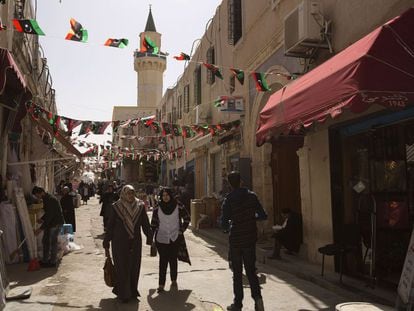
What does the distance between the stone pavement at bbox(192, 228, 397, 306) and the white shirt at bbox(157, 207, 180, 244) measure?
2.39 m

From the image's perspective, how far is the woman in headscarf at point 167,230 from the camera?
243 inches

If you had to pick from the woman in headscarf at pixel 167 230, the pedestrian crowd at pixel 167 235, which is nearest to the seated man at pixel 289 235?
the pedestrian crowd at pixel 167 235

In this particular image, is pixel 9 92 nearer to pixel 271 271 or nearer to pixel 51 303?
pixel 51 303

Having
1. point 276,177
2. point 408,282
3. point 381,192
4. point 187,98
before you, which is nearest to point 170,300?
point 408,282

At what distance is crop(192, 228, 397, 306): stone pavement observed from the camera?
560 centimetres

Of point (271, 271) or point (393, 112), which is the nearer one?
point (393, 112)

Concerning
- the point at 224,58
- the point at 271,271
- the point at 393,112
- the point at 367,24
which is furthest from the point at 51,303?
the point at 224,58

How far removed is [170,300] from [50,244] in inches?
137

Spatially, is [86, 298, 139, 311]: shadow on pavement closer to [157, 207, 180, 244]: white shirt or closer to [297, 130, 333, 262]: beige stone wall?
[157, 207, 180, 244]: white shirt

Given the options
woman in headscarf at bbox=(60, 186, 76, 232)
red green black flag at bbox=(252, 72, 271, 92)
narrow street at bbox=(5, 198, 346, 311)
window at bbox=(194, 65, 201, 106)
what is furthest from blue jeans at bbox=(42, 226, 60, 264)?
window at bbox=(194, 65, 201, 106)

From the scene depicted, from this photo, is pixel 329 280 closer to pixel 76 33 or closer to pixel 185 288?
pixel 185 288

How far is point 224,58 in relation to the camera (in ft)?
49.6

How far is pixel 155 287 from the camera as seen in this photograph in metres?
6.39

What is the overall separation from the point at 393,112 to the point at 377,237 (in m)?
1.92
